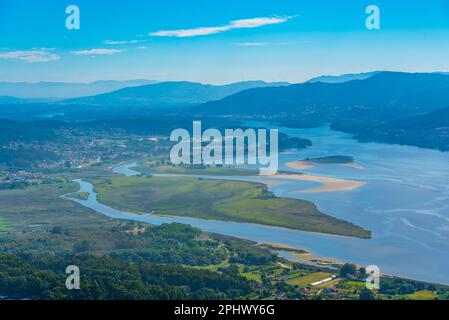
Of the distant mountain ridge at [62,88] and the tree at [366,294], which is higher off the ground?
the distant mountain ridge at [62,88]

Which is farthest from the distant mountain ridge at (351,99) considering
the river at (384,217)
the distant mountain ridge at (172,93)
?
the distant mountain ridge at (172,93)

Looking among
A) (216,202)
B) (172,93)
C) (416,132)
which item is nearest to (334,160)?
(216,202)

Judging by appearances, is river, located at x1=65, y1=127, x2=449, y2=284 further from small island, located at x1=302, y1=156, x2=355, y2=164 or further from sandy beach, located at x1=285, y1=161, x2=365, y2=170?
small island, located at x1=302, y1=156, x2=355, y2=164

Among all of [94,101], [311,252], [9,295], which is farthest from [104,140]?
[94,101]

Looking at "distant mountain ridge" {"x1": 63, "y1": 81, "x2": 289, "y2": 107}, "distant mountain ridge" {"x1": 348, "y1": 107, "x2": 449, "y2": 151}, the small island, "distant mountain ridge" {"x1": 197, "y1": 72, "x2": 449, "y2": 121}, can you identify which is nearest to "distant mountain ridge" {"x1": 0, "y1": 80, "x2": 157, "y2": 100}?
"distant mountain ridge" {"x1": 63, "y1": 81, "x2": 289, "y2": 107}

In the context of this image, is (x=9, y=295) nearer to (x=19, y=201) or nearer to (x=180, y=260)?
(x=180, y=260)

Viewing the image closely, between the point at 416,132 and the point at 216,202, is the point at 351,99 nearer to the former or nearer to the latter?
the point at 416,132

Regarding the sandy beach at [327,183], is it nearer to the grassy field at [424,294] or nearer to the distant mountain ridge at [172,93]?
the grassy field at [424,294]
